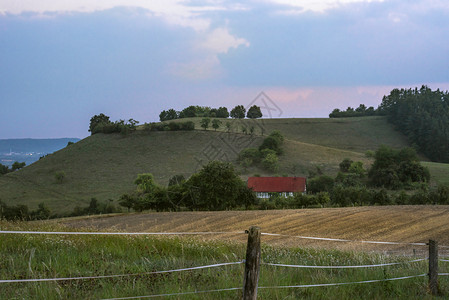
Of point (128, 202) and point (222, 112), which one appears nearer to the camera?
point (128, 202)

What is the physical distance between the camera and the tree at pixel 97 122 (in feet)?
308

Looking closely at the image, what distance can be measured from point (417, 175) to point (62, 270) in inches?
2396

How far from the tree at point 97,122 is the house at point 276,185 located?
1840 inches

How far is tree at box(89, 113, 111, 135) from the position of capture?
3691 inches

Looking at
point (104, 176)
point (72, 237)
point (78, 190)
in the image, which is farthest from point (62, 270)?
point (104, 176)

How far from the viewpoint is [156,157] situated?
78.3 meters

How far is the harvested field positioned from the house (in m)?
27.7

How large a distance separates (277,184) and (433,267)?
51.9 metres

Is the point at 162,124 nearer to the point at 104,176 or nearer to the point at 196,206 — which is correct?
the point at 104,176

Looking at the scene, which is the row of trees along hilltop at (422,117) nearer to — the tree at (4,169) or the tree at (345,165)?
the tree at (345,165)

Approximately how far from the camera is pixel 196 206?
36094 millimetres

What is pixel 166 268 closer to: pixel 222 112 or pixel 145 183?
pixel 145 183

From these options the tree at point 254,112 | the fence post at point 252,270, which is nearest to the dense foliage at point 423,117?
the tree at point 254,112

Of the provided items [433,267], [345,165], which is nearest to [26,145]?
[345,165]
